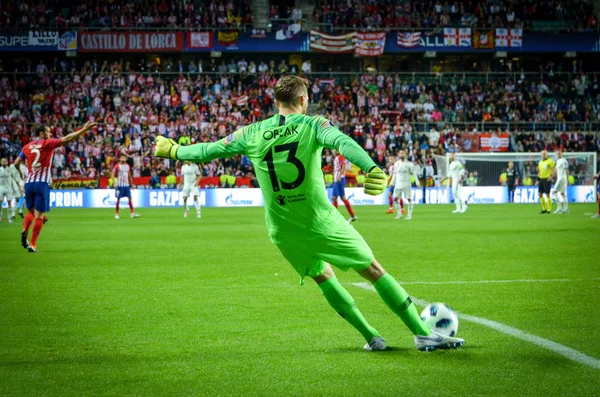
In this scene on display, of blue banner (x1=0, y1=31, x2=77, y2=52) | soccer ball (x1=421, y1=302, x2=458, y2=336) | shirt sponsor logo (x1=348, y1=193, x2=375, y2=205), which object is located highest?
blue banner (x1=0, y1=31, x2=77, y2=52)

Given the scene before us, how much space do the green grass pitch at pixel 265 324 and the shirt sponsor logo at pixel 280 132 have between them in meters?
1.70

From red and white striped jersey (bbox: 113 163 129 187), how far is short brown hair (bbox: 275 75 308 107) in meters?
25.0

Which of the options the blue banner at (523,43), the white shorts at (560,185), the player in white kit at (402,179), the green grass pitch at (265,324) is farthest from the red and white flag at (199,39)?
the green grass pitch at (265,324)

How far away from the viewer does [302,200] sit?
6242 millimetres

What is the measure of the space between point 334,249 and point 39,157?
11.0m

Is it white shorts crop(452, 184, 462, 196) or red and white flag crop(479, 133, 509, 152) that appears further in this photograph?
red and white flag crop(479, 133, 509, 152)

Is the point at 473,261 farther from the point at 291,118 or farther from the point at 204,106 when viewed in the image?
the point at 204,106

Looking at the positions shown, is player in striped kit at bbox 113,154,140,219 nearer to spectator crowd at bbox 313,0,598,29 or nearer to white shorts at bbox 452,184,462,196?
white shorts at bbox 452,184,462,196

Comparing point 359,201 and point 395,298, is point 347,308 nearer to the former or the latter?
point 395,298

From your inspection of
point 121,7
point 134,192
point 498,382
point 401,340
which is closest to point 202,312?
point 401,340

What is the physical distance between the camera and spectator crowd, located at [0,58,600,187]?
140 feet

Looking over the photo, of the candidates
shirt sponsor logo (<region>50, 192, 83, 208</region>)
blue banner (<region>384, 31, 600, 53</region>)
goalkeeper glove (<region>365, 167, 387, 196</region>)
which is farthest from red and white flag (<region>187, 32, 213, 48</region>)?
goalkeeper glove (<region>365, 167, 387, 196</region>)

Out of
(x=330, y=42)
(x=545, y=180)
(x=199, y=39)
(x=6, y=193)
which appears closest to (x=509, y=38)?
(x=330, y=42)

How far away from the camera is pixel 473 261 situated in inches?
541
